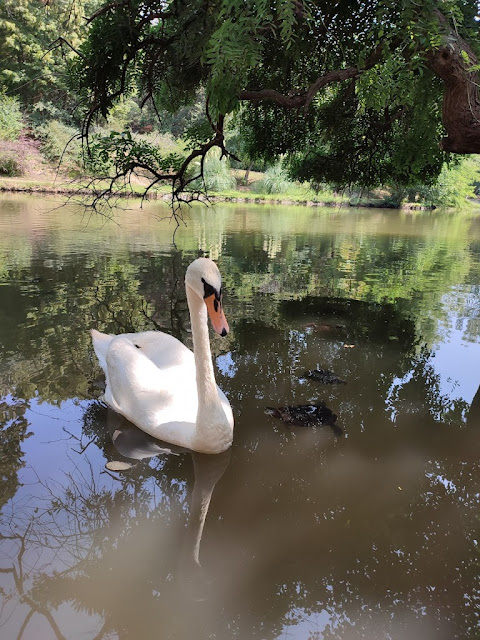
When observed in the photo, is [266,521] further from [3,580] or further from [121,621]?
[3,580]

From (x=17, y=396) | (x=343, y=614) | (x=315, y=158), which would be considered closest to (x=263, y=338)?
(x=17, y=396)

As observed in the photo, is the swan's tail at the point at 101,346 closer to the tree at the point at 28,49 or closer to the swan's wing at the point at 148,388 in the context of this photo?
the swan's wing at the point at 148,388

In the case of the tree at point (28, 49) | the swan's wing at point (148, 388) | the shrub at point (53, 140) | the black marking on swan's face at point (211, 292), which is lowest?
the swan's wing at point (148, 388)

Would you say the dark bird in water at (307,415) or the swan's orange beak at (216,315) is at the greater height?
the swan's orange beak at (216,315)

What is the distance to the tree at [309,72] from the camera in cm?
389

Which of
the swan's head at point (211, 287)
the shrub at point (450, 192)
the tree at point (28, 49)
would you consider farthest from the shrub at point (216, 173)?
the swan's head at point (211, 287)

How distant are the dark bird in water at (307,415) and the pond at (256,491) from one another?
2.9 inches

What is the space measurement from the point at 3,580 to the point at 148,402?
1649 mm

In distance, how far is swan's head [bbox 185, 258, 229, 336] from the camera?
3.31m

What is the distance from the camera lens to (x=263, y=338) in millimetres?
6293

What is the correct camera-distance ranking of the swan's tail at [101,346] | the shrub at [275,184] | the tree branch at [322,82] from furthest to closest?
1. the shrub at [275,184]
2. the tree branch at [322,82]
3. the swan's tail at [101,346]

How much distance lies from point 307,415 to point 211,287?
162 centimetres

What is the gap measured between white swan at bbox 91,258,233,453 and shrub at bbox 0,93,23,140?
3792 cm

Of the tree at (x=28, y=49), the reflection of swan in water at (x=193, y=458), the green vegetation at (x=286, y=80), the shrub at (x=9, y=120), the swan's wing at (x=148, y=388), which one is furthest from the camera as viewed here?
the shrub at (x=9, y=120)
